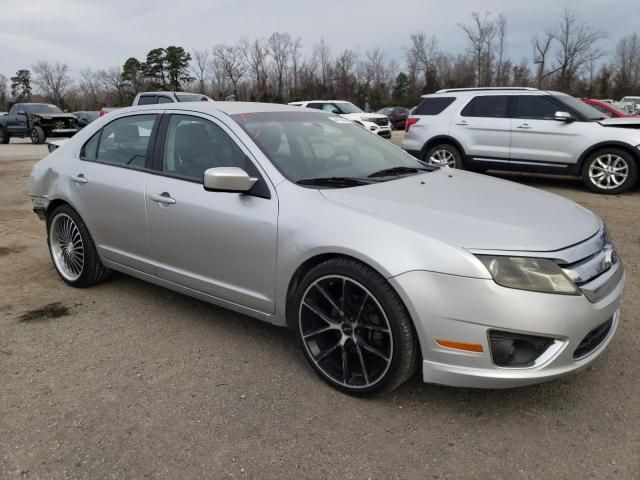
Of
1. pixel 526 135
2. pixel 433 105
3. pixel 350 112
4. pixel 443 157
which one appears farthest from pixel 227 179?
pixel 350 112

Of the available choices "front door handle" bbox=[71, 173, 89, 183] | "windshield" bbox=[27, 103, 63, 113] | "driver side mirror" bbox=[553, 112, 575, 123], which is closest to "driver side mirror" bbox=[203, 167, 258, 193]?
"front door handle" bbox=[71, 173, 89, 183]

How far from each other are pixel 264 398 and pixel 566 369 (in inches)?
→ 60.4

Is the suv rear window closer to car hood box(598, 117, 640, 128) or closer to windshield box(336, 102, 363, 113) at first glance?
car hood box(598, 117, 640, 128)

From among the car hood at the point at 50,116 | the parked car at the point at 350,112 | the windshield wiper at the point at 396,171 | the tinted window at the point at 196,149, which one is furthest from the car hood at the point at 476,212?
the car hood at the point at 50,116

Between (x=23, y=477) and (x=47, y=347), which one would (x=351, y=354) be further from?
(x=47, y=347)

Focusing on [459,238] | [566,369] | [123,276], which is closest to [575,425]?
[566,369]

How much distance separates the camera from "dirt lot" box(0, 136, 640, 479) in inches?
91.1

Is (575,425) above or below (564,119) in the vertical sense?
below

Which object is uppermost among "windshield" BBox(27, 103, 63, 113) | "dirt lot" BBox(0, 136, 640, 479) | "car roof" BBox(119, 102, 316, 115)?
"windshield" BBox(27, 103, 63, 113)

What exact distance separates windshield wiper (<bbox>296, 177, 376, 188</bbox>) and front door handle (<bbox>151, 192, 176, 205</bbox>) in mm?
953

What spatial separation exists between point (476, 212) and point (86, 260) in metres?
3.19

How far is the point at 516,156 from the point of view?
29.6 feet

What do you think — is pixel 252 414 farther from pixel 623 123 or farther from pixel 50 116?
pixel 50 116

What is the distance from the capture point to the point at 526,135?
888cm
